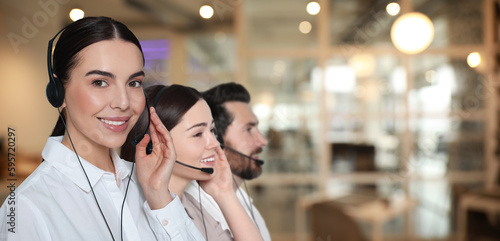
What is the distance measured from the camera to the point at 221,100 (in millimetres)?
1062

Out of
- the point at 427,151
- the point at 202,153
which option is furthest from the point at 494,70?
the point at 202,153

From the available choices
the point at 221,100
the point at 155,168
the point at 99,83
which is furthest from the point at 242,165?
the point at 99,83

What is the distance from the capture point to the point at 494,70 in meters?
4.21

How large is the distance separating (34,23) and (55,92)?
13 cm

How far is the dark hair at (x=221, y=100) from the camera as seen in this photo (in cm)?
105

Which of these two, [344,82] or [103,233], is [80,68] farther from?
[344,82]

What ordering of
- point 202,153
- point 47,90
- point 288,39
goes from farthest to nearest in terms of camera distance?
1. point 288,39
2. point 202,153
3. point 47,90

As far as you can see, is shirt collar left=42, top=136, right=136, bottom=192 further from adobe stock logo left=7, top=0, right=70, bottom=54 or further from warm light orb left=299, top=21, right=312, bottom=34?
warm light orb left=299, top=21, right=312, bottom=34

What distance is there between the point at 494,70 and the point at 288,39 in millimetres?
2112

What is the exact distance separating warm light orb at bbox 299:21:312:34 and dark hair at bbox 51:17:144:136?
3.71 meters

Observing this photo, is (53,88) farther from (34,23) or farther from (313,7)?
(313,7)

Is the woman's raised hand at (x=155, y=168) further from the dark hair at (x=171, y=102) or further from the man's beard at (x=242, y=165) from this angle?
the man's beard at (x=242, y=165)

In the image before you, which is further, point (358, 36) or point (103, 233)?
point (358, 36)

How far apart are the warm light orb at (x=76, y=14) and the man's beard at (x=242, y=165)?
0.51m
